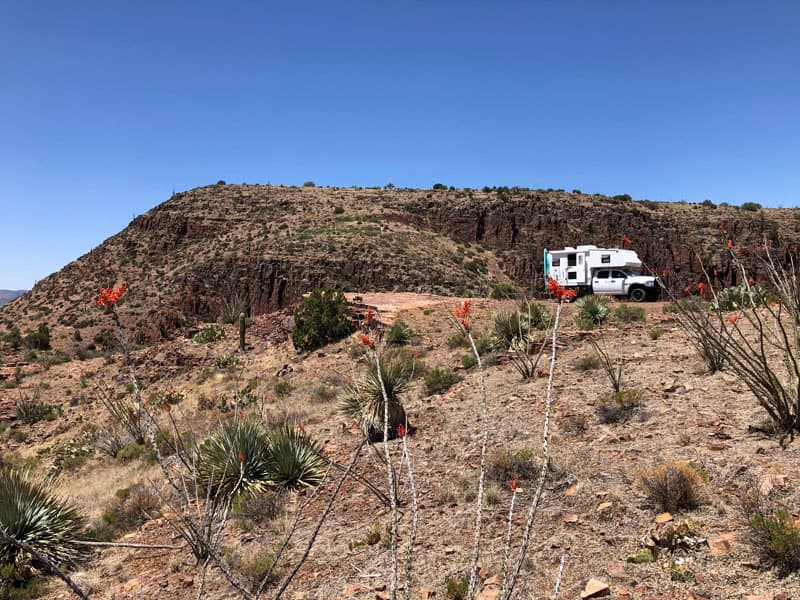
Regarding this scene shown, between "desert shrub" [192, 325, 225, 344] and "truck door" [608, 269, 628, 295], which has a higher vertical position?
"truck door" [608, 269, 628, 295]

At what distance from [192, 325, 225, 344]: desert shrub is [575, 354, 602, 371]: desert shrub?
63.3ft

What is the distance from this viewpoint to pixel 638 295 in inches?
880

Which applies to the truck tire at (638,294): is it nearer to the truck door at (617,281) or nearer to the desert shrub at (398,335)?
the truck door at (617,281)

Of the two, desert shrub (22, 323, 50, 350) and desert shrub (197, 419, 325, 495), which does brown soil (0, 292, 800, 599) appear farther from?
desert shrub (22, 323, 50, 350)

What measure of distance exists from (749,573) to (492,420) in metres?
4.78

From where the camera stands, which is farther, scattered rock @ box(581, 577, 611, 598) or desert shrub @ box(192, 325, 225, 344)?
desert shrub @ box(192, 325, 225, 344)

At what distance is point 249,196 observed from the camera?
6109cm

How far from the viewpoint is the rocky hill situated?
137 feet

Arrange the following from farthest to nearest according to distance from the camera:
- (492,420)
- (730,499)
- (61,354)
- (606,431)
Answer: (61,354)
(492,420)
(606,431)
(730,499)

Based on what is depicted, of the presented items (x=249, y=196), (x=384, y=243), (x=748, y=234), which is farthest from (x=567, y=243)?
(x=249, y=196)

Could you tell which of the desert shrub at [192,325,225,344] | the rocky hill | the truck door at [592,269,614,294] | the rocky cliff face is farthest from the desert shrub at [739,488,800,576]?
the rocky cliff face

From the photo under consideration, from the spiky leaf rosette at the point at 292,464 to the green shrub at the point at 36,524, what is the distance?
2804mm

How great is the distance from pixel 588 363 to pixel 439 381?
3265 mm

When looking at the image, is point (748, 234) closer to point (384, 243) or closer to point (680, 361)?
point (384, 243)
